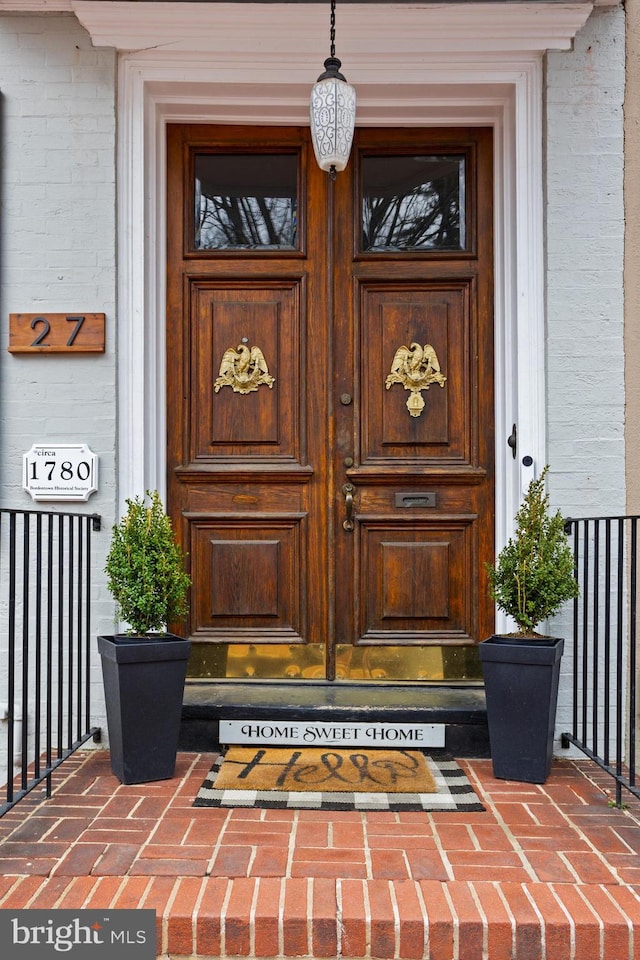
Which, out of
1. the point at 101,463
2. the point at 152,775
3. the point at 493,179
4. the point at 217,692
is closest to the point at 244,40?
the point at 493,179

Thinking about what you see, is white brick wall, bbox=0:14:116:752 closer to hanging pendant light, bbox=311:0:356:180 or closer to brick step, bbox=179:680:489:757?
brick step, bbox=179:680:489:757

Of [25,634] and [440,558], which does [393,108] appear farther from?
[25,634]

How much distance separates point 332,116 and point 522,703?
8.01 ft

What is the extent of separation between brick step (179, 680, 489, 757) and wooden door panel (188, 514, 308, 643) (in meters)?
0.35

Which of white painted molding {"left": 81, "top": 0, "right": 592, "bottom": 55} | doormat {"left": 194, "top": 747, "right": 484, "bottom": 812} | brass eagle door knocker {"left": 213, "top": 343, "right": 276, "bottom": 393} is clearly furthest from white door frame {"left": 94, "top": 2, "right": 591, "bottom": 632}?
doormat {"left": 194, "top": 747, "right": 484, "bottom": 812}

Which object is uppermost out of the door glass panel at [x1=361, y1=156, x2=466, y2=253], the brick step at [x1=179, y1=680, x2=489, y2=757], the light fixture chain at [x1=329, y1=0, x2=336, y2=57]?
the light fixture chain at [x1=329, y1=0, x2=336, y2=57]

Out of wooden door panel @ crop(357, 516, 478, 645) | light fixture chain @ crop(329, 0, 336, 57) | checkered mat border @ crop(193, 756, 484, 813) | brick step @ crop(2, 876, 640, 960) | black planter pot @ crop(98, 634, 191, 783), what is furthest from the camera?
wooden door panel @ crop(357, 516, 478, 645)

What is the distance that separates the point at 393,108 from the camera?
3.89m

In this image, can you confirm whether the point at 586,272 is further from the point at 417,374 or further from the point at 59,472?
the point at 59,472

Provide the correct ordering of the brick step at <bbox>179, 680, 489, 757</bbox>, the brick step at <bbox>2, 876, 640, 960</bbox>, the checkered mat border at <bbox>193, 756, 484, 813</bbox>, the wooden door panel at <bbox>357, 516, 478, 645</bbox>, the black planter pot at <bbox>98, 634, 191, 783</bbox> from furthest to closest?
the wooden door panel at <bbox>357, 516, 478, 645</bbox> → the brick step at <bbox>179, 680, 489, 757</bbox> → the black planter pot at <bbox>98, 634, 191, 783</bbox> → the checkered mat border at <bbox>193, 756, 484, 813</bbox> → the brick step at <bbox>2, 876, 640, 960</bbox>

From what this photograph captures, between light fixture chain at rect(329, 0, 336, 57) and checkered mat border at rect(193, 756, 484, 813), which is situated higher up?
light fixture chain at rect(329, 0, 336, 57)

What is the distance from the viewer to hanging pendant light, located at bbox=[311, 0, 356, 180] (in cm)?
321

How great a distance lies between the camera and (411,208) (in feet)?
13.2

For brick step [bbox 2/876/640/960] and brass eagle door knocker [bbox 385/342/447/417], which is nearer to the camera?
brick step [bbox 2/876/640/960]
